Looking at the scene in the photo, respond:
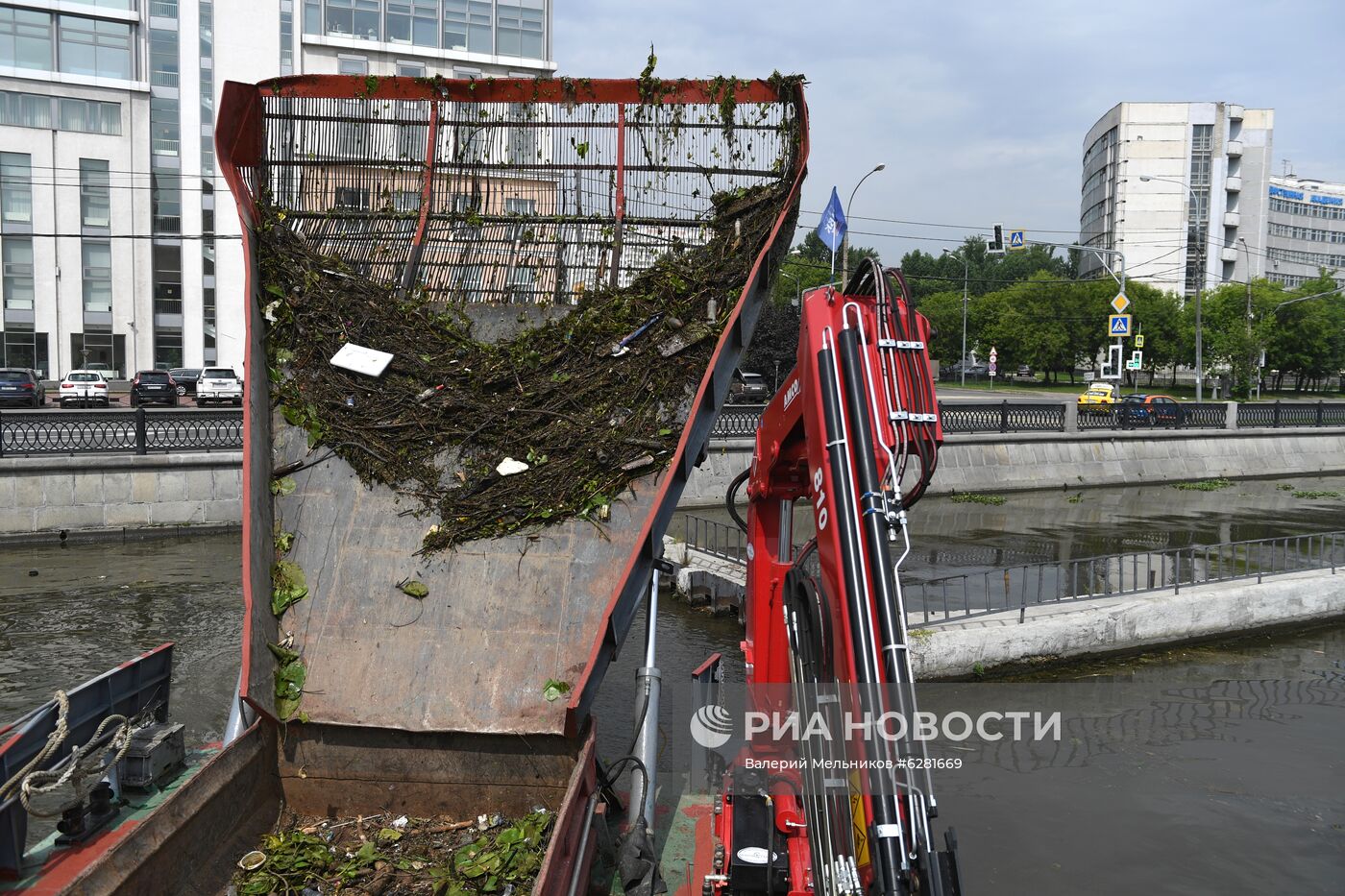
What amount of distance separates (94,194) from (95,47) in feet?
20.5

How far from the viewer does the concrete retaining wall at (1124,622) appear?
10781 mm

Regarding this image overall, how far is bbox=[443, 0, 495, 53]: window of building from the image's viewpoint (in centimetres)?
4091

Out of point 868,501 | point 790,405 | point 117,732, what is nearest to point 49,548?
point 117,732

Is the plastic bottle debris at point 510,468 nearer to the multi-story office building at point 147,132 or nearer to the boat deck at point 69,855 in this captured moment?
the boat deck at point 69,855

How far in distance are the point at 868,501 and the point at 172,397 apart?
34.0m

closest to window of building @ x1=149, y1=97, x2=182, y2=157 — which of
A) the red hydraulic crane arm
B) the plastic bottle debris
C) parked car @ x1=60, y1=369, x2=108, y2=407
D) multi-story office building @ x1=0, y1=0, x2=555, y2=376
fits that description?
multi-story office building @ x1=0, y1=0, x2=555, y2=376

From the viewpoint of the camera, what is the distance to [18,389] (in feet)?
96.0

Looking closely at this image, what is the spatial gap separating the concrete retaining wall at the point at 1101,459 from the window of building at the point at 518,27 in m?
24.4

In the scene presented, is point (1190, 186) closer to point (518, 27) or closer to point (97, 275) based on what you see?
point (518, 27)

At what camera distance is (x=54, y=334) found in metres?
44.3

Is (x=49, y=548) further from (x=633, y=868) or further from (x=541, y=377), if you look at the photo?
(x=633, y=868)

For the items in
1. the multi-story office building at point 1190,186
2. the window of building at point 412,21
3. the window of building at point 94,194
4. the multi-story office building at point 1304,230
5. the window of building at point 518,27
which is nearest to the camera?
the window of building at point 412,21

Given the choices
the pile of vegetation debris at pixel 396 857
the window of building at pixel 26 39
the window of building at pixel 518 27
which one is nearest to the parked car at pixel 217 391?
the window of building at pixel 518 27

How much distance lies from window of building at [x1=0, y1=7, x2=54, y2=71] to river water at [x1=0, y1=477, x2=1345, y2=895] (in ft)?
114
